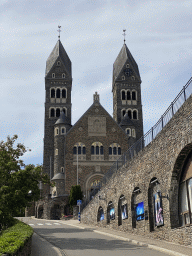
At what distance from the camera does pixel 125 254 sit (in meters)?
13.7

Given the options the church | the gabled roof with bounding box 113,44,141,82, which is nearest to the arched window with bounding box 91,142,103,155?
the church

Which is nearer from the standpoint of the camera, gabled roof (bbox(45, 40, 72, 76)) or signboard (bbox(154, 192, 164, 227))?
signboard (bbox(154, 192, 164, 227))

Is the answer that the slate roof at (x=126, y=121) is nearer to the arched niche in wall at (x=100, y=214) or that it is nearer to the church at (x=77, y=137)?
the church at (x=77, y=137)

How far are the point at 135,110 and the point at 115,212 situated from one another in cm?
4253

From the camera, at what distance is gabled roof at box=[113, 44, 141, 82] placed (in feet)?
231

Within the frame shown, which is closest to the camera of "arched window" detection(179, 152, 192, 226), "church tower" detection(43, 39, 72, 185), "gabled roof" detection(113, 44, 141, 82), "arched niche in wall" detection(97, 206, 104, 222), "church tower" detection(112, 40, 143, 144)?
"arched window" detection(179, 152, 192, 226)

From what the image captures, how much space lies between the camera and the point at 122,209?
2447 centimetres

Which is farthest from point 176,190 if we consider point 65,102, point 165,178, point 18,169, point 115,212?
point 65,102

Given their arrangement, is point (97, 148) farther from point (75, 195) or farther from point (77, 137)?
point (75, 195)

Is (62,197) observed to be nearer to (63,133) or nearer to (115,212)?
(63,133)

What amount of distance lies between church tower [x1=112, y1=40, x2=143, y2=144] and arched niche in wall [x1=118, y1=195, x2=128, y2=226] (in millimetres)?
38517

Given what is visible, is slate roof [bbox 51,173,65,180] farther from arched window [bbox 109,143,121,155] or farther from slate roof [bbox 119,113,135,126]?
slate roof [bbox 119,113,135,126]

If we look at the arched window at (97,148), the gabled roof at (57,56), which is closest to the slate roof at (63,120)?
the arched window at (97,148)

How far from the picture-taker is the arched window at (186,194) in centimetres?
1491
